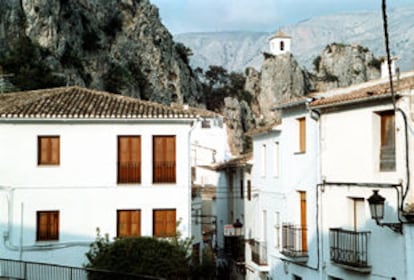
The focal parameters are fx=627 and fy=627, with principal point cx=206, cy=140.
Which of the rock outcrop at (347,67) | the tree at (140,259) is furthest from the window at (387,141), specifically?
the rock outcrop at (347,67)

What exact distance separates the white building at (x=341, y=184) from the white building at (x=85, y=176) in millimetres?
4077

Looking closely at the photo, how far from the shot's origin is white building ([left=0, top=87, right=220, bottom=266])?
23.3m

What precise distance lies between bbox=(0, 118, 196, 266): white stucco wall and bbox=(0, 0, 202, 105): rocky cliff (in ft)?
112

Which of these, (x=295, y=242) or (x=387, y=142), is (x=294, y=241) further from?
(x=387, y=142)

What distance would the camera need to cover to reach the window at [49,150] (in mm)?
23719

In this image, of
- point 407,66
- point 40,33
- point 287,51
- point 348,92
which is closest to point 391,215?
point 348,92

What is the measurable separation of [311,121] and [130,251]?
7.77 m

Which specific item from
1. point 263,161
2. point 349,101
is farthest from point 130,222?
point 349,101

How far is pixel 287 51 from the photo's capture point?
102438 millimetres

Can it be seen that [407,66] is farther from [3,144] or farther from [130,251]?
[3,144]

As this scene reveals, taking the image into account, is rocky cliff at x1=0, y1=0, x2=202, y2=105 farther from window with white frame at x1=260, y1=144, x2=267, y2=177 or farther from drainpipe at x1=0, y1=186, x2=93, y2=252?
drainpipe at x1=0, y1=186, x2=93, y2=252

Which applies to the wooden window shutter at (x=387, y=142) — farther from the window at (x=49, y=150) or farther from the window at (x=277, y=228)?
the window at (x=49, y=150)

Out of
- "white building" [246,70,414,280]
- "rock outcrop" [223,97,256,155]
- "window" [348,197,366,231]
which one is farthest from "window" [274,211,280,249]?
"rock outcrop" [223,97,256,155]

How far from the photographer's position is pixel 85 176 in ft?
78.4
